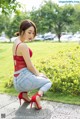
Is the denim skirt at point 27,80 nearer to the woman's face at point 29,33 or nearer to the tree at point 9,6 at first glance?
the woman's face at point 29,33

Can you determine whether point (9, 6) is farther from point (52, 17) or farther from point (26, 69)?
point (52, 17)

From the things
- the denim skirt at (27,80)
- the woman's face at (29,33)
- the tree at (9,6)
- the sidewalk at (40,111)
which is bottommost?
the sidewalk at (40,111)

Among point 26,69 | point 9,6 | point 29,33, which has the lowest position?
point 26,69

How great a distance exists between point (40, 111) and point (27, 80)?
0.56 meters

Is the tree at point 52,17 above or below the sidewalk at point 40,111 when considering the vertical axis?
above

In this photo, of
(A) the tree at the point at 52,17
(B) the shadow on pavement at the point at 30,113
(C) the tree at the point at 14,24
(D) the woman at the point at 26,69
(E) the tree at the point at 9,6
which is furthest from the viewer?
(C) the tree at the point at 14,24

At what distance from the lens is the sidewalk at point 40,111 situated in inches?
170

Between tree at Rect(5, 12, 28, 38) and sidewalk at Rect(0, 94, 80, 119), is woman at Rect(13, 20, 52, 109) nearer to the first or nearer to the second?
sidewalk at Rect(0, 94, 80, 119)

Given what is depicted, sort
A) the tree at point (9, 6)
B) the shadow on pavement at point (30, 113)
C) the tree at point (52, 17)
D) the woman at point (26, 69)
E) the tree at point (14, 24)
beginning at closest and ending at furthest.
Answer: the shadow on pavement at point (30, 113) < the woman at point (26, 69) < the tree at point (9, 6) < the tree at point (52, 17) < the tree at point (14, 24)

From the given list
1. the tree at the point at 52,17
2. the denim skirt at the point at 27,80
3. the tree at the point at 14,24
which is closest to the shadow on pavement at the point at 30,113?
the denim skirt at the point at 27,80

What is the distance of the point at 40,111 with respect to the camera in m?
4.54

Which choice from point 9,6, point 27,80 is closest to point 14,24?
point 9,6

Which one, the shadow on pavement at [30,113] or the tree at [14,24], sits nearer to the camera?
the shadow on pavement at [30,113]

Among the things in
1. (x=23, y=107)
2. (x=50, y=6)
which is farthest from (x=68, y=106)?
(x=50, y=6)
